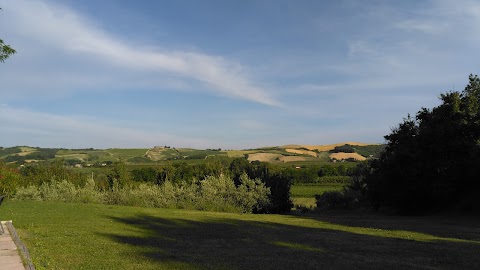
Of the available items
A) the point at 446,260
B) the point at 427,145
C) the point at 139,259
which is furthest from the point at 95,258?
the point at 427,145

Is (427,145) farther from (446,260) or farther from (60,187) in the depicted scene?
(60,187)

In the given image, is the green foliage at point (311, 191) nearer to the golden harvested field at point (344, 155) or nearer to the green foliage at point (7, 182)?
the golden harvested field at point (344, 155)

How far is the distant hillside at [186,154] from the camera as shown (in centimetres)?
8112

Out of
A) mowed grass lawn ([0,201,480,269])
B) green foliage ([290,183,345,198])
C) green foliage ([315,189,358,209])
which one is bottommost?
green foliage ([290,183,345,198])

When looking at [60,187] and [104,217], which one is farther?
[60,187]

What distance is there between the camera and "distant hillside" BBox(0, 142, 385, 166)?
81.1 meters

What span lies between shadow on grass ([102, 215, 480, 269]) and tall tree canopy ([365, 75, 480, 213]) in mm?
12216

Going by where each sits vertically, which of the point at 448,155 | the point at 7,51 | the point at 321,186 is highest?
the point at 7,51

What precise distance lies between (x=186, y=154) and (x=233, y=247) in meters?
95.0

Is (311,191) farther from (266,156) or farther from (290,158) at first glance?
(290,158)

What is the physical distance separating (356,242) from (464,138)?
1596 centimetres

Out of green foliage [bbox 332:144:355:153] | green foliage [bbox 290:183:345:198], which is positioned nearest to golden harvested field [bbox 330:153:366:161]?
green foliage [bbox 332:144:355:153]

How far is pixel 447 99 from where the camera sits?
25.4 m

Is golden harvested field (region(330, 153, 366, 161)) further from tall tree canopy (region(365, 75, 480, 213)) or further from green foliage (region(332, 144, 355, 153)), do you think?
tall tree canopy (region(365, 75, 480, 213))
